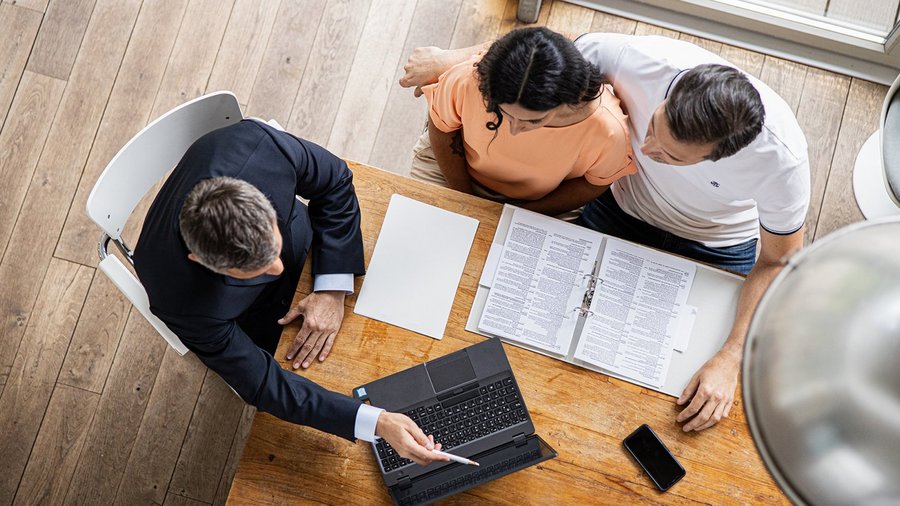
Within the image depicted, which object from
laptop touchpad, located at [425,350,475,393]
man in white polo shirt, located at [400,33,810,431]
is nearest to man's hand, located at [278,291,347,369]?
laptop touchpad, located at [425,350,475,393]

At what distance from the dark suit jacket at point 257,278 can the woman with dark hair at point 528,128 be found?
33 centimetres

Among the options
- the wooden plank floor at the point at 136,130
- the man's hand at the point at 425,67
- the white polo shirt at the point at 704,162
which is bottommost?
the wooden plank floor at the point at 136,130

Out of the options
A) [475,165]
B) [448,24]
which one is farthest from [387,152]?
[475,165]

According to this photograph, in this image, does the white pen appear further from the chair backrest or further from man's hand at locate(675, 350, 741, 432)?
the chair backrest

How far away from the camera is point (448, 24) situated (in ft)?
8.49

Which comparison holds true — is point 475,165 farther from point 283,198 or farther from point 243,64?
point 243,64

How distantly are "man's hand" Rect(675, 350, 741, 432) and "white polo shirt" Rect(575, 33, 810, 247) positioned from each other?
13.2 inches

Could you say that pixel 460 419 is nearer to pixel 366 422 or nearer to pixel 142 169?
pixel 366 422

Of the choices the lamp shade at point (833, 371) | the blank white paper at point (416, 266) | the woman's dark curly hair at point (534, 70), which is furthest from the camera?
the blank white paper at point (416, 266)

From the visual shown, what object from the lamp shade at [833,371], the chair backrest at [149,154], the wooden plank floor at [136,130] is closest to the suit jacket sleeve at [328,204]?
the chair backrest at [149,154]

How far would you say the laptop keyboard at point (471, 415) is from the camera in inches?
60.4

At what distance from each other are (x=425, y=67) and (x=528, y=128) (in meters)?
0.47

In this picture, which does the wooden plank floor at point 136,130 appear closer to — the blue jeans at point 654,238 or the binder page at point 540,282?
the blue jeans at point 654,238

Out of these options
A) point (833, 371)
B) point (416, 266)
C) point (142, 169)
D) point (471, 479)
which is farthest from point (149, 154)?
point (833, 371)
